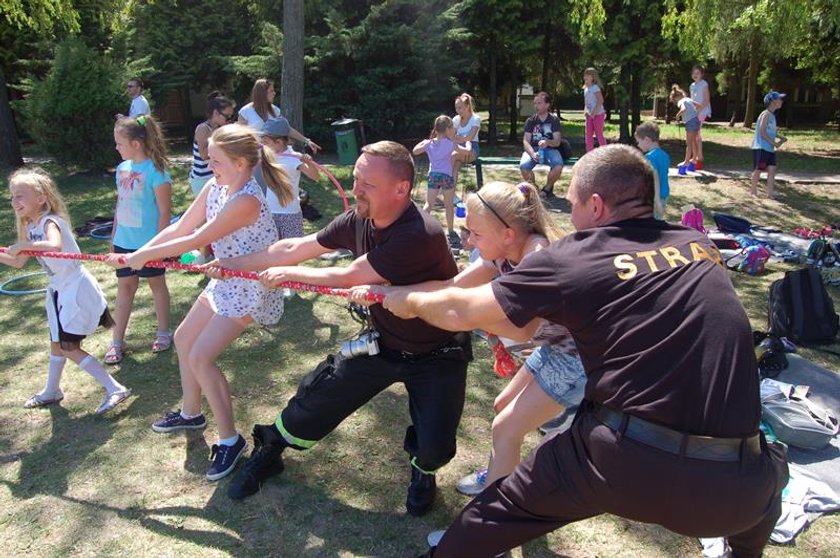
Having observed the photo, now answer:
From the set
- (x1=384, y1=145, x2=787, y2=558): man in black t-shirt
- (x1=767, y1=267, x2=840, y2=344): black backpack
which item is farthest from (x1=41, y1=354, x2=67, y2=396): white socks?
(x1=767, y1=267, x2=840, y2=344): black backpack

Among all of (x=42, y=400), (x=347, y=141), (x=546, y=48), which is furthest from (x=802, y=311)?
(x=546, y=48)

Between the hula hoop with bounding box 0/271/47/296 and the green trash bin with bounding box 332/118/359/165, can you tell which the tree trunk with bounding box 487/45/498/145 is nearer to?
the green trash bin with bounding box 332/118/359/165

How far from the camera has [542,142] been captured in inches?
419

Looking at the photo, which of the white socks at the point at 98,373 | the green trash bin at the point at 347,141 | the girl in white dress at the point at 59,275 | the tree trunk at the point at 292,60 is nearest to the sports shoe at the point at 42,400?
the girl in white dress at the point at 59,275

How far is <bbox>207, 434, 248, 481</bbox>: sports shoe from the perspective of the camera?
3.52 m

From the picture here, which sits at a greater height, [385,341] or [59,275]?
[59,275]

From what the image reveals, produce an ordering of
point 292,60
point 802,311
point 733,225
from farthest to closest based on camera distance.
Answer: point 292,60 → point 733,225 → point 802,311

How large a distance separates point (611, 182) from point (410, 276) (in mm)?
1130

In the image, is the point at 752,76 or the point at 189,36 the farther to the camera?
the point at 752,76

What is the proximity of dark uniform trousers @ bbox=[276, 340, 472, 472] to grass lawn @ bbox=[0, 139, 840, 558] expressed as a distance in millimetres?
412

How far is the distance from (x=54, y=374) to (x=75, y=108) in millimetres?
11093

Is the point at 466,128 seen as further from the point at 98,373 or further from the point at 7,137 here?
the point at 7,137

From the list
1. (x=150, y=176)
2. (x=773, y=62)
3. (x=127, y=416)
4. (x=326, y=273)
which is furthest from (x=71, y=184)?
(x=773, y=62)

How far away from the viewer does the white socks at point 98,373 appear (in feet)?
13.9
